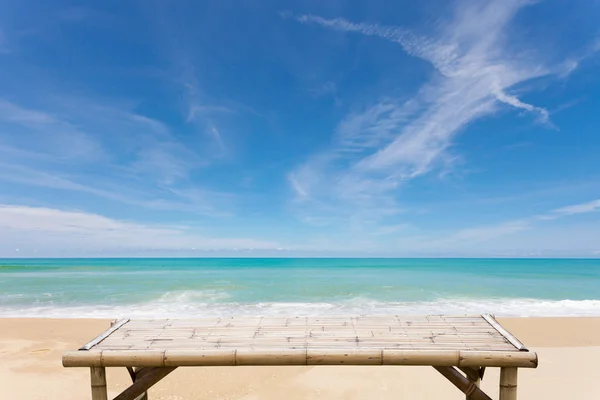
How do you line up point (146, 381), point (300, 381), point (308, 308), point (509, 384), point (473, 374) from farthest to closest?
point (308, 308) < point (300, 381) < point (473, 374) < point (146, 381) < point (509, 384)

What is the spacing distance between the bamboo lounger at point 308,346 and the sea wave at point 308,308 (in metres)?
9.19

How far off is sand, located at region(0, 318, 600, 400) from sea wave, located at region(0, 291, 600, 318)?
5037mm

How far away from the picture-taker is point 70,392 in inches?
234

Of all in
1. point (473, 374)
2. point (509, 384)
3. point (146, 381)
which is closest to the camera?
point (509, 384)

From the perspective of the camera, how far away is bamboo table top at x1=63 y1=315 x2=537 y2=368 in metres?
3.03

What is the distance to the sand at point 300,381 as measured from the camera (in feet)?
19.1

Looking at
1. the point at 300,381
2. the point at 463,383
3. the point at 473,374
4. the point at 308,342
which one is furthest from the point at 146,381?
the point at 300,381

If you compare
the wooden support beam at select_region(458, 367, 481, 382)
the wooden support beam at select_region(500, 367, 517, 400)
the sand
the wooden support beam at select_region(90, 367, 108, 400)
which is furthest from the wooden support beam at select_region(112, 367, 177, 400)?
the wooden support beam at select_region(458, 367, 481, 382)

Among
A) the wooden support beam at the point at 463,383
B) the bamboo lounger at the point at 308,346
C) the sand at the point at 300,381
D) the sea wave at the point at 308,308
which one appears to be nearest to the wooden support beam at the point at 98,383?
the bamboo lounger at the point at 308,346

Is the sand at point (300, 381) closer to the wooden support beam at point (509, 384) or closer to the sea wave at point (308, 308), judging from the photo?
the wooden support beam at point (509, 384)

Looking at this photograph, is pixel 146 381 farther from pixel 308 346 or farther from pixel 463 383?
pixel 463 383

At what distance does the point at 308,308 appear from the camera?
1432 centimetres

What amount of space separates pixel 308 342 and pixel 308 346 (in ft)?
0.36

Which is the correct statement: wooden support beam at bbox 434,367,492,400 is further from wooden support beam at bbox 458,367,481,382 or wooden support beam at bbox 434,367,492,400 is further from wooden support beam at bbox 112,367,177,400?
wooden support beam at bbox 112,367,177,400
